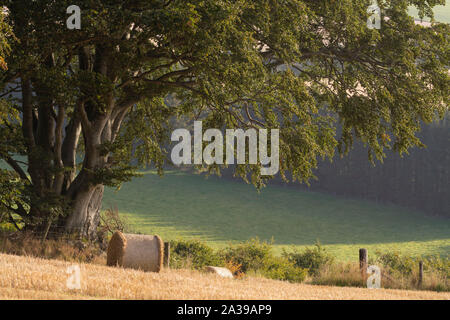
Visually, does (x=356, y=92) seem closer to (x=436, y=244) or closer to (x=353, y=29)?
(x=353, y=29)

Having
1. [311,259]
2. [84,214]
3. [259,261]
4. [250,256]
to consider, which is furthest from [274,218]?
[84,214]

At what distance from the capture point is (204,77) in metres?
15.0

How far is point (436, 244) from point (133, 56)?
126 ft

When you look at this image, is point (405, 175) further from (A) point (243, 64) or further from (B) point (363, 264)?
(A) point (243, 64)

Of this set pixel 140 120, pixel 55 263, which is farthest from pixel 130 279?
pixel 140 120

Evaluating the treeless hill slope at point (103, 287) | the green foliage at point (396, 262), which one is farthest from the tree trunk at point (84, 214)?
the green foliage at point (396, 262)

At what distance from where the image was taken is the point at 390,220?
5484 centimetres

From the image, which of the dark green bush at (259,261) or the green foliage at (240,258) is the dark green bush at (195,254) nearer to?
the green foliage at (240,258)

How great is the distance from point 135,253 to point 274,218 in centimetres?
4325

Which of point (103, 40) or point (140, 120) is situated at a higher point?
point (103, 40)

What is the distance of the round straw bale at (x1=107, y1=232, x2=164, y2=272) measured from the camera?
46.2 feet

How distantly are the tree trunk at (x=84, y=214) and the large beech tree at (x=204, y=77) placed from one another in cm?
4

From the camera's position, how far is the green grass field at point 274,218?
47719 millimetres

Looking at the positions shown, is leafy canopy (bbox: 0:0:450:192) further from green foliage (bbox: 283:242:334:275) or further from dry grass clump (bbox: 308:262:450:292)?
green foliage (bbox: 283:242:334:275)
